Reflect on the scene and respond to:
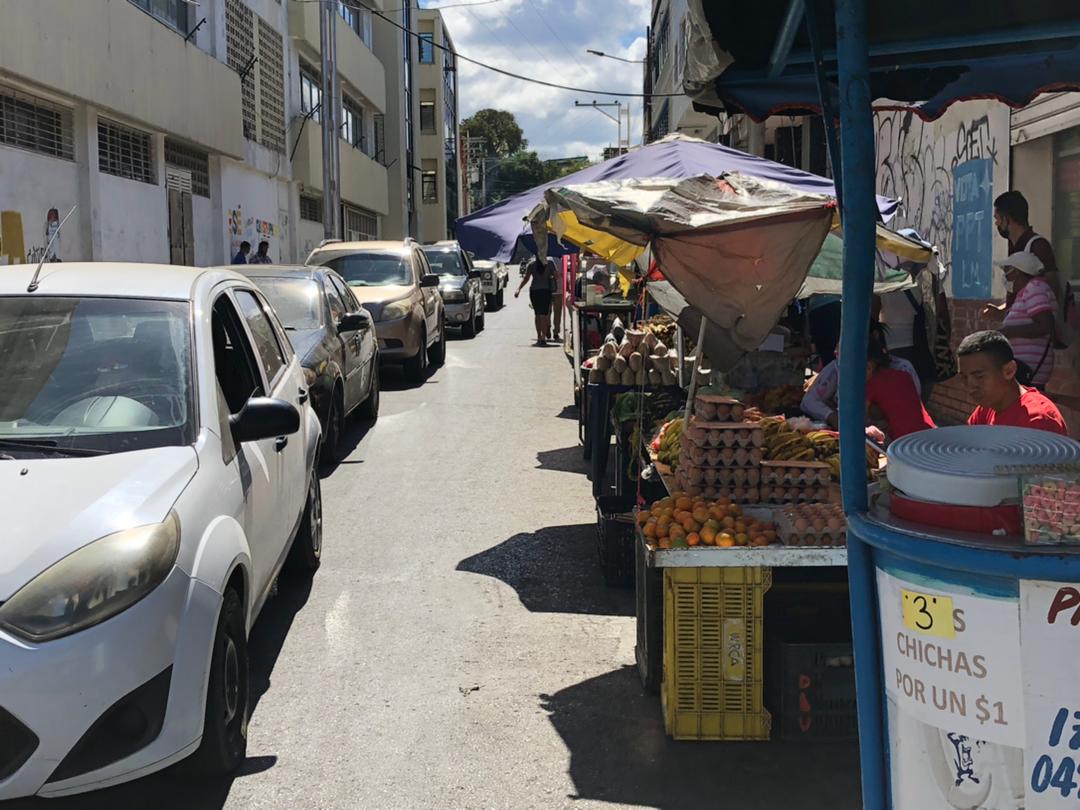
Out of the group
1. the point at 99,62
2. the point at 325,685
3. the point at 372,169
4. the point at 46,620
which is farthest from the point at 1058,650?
the point at 372,169

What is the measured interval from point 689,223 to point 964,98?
1.43 m

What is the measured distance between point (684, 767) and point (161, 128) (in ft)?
58.4

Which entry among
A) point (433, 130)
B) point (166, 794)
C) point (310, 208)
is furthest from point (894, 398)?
point (433, 130)

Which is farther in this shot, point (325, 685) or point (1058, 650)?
point (325, 685)

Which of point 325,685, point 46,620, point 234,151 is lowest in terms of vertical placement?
point 325,685

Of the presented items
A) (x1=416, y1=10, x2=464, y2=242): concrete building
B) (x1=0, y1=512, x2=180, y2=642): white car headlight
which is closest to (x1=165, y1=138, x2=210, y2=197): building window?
(x1=0, y1=512, x2=180, y2=642): white car headlight

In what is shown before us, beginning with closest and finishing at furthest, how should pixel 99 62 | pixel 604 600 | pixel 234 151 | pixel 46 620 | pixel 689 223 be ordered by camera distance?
pixel 46 620 → pixel 689 223 → pixel 604 600 → pixel 99 62 → pixel 234 151

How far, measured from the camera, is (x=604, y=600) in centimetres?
597

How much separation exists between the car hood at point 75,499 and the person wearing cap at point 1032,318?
16.5 feet

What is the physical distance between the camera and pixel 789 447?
5.55 metres

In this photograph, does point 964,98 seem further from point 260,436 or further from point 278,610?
point 278,610

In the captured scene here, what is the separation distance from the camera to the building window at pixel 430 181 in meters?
63.7

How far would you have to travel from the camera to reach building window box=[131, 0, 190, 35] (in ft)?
62.7

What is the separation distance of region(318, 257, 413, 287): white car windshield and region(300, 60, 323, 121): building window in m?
16.4
